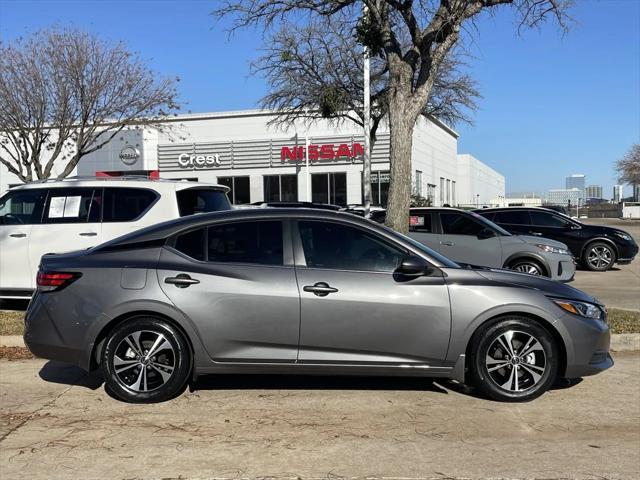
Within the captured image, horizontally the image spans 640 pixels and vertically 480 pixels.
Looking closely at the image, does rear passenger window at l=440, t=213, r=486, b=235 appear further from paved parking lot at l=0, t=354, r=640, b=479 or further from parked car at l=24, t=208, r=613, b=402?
parked car at l=24, t=208, r=613, b=402

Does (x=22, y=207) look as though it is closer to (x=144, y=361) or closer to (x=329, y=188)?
(x=144, y=361)

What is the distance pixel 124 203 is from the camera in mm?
8711

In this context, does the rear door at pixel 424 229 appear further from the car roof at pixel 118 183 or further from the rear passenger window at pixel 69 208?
the rear passenger window at pixel 69 208

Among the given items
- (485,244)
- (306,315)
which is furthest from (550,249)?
(306,315)

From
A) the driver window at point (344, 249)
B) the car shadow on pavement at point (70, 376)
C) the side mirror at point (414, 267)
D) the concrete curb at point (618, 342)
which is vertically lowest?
the car shadow on pavement at point (70, 376)

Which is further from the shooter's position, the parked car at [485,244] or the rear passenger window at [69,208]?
the parked car at [485,244]

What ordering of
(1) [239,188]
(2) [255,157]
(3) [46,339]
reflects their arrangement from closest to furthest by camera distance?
(3) [46,339] < (2) [255,157] < (1) [239,188]

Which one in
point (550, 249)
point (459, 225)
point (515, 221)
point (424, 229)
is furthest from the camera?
point (515, 221)

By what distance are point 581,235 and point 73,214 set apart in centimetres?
1174

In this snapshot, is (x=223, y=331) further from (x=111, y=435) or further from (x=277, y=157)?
(x=277, y=157)

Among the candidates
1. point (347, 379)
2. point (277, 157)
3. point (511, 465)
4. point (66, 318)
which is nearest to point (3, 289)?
point (66, 318)

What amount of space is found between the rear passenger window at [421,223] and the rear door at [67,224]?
19.9 ft

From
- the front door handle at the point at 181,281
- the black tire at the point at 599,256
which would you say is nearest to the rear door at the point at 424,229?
the black tire at the point at 599,256

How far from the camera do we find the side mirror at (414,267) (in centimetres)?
485
